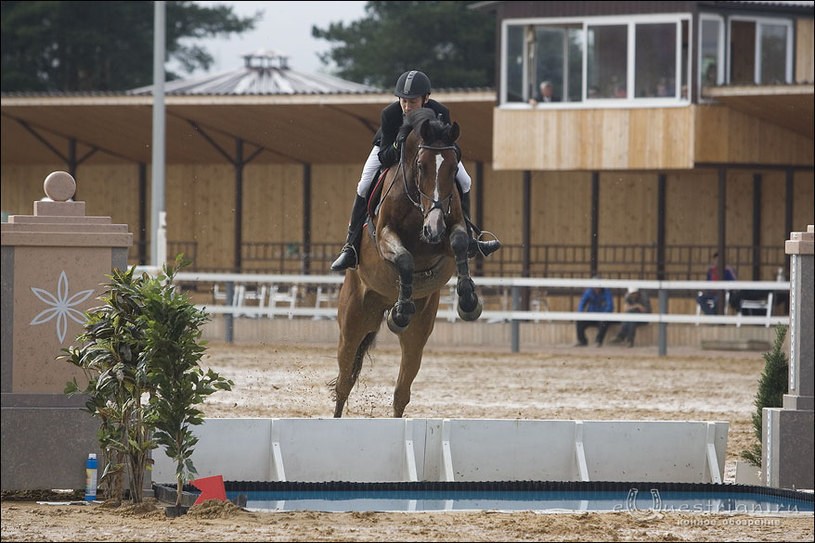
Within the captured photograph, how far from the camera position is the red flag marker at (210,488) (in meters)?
6.83

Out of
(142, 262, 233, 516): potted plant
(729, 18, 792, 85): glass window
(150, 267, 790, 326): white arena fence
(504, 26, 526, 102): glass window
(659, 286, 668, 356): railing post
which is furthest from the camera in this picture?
(729, 18, 792, 85): glass window

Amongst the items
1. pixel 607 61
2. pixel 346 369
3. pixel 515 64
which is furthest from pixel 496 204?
pixel 346 369

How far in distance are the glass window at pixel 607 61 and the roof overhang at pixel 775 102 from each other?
148 centimetres

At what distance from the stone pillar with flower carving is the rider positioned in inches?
80.7

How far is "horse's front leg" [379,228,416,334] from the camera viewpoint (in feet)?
26.4

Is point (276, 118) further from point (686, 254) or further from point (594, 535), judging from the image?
point (594, 535)

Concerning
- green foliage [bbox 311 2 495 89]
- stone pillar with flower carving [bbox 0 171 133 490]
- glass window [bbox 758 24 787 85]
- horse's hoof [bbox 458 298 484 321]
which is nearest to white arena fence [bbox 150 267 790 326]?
glass window [bbox 758 24 787 85]

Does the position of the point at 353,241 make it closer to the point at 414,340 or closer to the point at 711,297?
the point at 414,340

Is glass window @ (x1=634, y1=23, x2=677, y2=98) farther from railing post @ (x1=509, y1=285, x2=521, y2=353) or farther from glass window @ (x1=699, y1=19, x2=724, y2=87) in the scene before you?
railing post @ (x1=509, y1=285, x2=521, y2=353)

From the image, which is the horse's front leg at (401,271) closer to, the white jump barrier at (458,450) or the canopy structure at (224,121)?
the white jump barrier at (458,450)

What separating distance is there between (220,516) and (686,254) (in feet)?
61.5

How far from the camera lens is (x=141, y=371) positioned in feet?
22.0

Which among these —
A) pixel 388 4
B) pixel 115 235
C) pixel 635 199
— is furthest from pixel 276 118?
pixel 388 4

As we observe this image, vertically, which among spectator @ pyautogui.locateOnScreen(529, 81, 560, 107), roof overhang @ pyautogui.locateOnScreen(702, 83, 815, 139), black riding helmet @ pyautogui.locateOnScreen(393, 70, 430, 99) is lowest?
black riding helmet @ pyautogui.locateOnScreen(393, 70, 430, 99)
